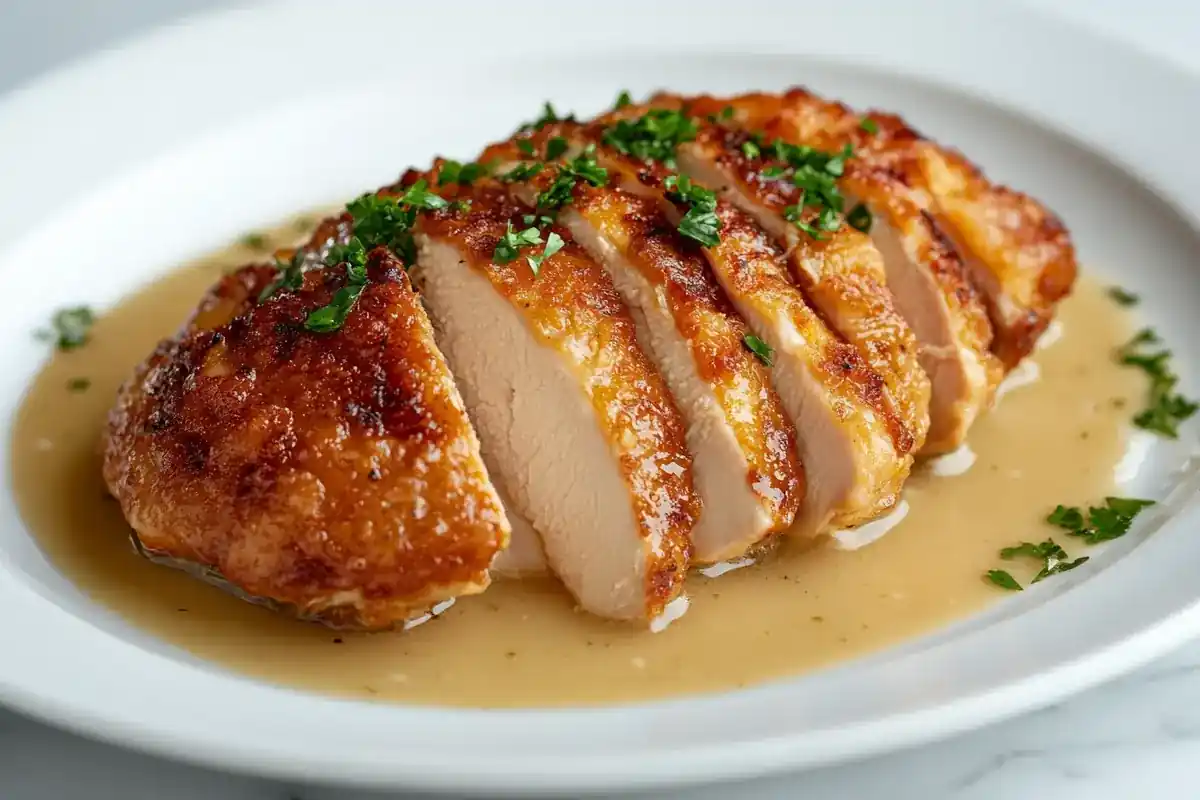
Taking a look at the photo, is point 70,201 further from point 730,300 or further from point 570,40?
point 730,300

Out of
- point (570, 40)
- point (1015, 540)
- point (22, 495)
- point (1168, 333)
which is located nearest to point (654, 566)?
point (1015, 540)

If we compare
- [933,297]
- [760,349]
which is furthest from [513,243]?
[933,297]

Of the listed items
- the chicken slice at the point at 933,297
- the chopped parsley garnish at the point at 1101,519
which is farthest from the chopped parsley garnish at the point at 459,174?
the chopped parsley garnish at the point at 1101,519

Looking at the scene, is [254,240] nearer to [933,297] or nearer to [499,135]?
[499,135]

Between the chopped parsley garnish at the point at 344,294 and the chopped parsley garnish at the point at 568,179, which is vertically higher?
the chopped parsley garnish at the point at 568,179

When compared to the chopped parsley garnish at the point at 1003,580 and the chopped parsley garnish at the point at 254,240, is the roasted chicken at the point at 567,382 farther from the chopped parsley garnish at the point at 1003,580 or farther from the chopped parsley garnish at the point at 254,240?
the chopped parsley garnish at the point at 254,240
